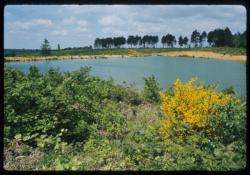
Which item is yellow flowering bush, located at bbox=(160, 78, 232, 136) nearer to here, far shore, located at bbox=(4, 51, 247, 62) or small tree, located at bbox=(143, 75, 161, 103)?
far shore, located at bbox=(4, 51, 247, 62)

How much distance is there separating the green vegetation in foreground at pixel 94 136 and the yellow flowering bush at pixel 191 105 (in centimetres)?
13

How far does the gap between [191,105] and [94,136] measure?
1412mm

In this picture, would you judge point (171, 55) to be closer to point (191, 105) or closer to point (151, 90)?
point (191, 105)

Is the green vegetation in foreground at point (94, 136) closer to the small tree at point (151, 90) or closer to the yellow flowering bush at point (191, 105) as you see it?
the yellow flowering bush at point (191, 105)

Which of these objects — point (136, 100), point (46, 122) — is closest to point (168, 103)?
point (46, 122)

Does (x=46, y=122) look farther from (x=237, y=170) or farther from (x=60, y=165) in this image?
(x=237, y=170)

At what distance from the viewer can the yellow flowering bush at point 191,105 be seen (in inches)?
212

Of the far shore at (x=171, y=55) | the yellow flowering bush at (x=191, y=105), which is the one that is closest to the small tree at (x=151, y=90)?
the far shore at (x=171, y=55)

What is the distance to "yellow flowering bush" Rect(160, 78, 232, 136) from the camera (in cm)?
539

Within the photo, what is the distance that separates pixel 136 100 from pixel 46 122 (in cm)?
Result: 304

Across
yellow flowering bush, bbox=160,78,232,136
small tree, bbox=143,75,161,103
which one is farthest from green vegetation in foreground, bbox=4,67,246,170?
small tree, bbox=143,75,161,103

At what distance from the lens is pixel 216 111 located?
5414 mm

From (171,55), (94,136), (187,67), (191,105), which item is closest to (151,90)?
(187,67)

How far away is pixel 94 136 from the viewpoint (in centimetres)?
590
